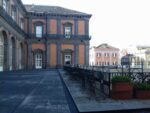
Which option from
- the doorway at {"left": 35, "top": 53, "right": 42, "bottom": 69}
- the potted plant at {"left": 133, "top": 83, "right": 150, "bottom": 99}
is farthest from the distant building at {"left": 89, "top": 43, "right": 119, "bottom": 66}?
the potted plant at {"left": 133, "top": 83, "right": 150, "bottom": 99}

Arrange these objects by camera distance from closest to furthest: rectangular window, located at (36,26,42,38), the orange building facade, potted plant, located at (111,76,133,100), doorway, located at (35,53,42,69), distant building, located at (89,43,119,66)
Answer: potted plant, located at (111,76,133,100) → the orange building facade → doorway, located at (35,53,42,69) → rectangular window, located at (36,26,42,38) → distant building, located at (89,43,119,66)

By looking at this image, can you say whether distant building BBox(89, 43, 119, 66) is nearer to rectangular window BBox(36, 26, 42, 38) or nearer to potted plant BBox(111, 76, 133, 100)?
rectangular window BBox(36, 26, 42, 38)

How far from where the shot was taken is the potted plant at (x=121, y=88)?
7.85 m

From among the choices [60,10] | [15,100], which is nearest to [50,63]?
[60,10]

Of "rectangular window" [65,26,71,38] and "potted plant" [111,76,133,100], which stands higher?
"rectangular window" [65,26,71,38]

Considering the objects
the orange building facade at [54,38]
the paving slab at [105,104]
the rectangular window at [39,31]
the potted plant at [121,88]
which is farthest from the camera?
the rectangular window at [39,31]

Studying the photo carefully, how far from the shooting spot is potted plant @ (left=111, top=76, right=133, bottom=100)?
7848 mm

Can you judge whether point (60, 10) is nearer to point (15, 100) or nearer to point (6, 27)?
point (6, 27)

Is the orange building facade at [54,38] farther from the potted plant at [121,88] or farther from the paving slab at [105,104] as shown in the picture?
the paving slab at [105,104]

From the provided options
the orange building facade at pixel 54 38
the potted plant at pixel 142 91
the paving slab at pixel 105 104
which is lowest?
the paving slab at pixel 105 104

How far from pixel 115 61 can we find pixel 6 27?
59346mm

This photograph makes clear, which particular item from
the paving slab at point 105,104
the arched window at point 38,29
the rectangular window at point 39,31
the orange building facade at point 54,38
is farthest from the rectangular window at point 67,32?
the paving slab at point 105,104

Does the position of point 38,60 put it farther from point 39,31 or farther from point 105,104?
point 105,104

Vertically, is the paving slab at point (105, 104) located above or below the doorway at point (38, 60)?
below
